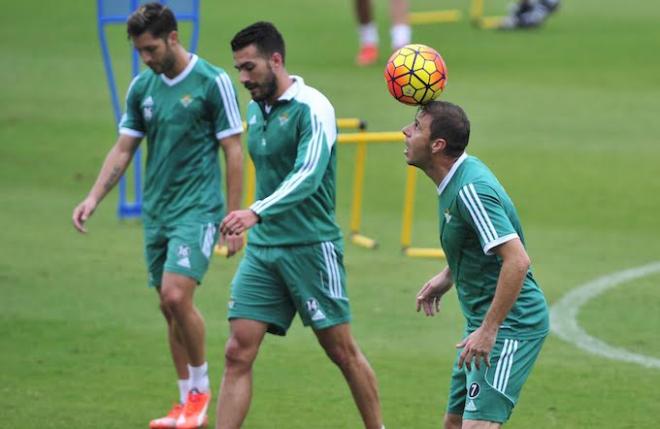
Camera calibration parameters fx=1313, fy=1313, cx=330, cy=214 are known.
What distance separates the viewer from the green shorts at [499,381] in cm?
651

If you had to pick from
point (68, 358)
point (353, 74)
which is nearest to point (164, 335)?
point (68, 358)

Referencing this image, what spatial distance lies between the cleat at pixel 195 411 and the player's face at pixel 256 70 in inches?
86.3

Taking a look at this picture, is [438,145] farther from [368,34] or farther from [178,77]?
[368,34]

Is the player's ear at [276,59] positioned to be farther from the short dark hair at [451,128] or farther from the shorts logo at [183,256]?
the short dark hair at [451,128]

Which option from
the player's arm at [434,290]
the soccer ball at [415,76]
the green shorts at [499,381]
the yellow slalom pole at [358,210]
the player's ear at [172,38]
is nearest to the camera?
the green shorts at [499,381]

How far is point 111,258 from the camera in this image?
1275cm

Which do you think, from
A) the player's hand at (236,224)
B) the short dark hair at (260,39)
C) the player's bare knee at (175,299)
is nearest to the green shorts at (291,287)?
the player's bare knee at (175,299)

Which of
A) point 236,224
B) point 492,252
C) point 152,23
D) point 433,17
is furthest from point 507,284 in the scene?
point 433,17

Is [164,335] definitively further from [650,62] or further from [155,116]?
[650,62]

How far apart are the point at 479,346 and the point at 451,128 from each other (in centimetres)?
111

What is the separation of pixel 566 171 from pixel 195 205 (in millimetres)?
8348

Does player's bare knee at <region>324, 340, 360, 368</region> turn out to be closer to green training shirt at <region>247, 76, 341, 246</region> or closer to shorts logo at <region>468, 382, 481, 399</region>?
green training shirt at <region>247, 76, 341, 246</region>

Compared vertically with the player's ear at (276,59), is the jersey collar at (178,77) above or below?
below

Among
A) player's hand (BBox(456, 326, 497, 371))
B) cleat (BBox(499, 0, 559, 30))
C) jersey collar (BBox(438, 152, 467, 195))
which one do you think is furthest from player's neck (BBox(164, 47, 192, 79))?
cleat (BBox(499, 0, 559, 30))
